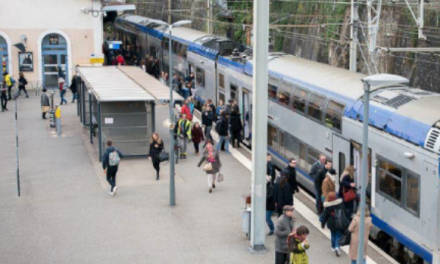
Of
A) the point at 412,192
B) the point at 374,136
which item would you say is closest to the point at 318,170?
the point at 374,136

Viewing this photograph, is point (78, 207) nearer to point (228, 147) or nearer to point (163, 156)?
point (163, 156)

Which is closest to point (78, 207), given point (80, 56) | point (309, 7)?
point (80, 56)

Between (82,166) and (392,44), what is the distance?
1542cm

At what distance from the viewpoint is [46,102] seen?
107ft

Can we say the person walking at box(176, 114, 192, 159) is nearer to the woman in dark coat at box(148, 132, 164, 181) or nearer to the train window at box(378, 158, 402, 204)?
the woman in dark coat at box(148, 132, 164, 181)

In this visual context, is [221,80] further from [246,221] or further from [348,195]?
[348,195]

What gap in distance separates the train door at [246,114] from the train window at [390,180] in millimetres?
10383

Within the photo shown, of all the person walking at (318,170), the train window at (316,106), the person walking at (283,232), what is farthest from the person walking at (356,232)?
the train window at (316,106)

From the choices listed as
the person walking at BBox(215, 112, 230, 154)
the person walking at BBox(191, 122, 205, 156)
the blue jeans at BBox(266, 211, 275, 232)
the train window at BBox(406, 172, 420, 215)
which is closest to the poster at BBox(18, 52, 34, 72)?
the person walking at BBox(191, 122, 205, 156)

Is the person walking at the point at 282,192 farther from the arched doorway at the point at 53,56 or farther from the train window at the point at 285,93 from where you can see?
the arched doorway at the point at 53,56

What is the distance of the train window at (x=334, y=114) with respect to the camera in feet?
58.4

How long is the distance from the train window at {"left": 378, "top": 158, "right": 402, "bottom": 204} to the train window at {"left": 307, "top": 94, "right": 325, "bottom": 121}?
12.3ft

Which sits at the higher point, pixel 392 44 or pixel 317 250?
pixel 392 44

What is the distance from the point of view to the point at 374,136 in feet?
51.9
